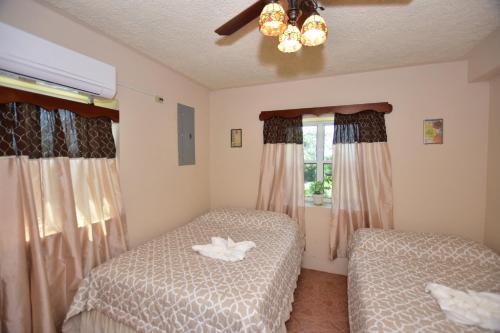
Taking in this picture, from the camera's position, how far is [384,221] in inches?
95.7

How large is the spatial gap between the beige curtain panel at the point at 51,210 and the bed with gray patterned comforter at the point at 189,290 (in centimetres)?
18

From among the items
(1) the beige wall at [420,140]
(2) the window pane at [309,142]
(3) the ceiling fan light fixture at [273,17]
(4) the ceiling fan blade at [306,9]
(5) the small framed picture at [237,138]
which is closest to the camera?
(3) the ceiling fan light fixture at [273,17]

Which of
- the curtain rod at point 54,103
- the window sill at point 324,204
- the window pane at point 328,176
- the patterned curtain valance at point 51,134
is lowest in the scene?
the window sill at point 324,204

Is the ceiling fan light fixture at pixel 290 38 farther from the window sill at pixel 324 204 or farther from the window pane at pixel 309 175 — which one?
the window sill at pixel 324 204

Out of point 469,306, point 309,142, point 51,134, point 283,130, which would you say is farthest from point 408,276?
point 51,134

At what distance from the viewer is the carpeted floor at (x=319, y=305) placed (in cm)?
189

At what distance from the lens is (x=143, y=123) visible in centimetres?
218

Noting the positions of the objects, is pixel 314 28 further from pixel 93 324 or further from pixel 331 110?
pixel 93 324

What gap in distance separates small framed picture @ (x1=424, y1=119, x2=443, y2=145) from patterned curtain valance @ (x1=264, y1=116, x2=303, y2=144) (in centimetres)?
129

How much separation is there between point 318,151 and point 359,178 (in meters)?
0.60

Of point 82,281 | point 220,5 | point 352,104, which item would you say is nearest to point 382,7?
point 220,5

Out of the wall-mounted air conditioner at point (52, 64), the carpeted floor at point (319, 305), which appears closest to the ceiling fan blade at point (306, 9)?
the wall-mounted air conditioner at point (52, 64)

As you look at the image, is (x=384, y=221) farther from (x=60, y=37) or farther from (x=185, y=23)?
(x=60, y=37)

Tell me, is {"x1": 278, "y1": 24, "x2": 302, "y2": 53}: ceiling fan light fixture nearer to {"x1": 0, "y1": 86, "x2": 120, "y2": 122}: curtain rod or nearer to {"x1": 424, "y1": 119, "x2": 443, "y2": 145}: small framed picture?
A: {"x1": 0, "y1": 86, "x2": 120, "y2": 122}: curtain rod
